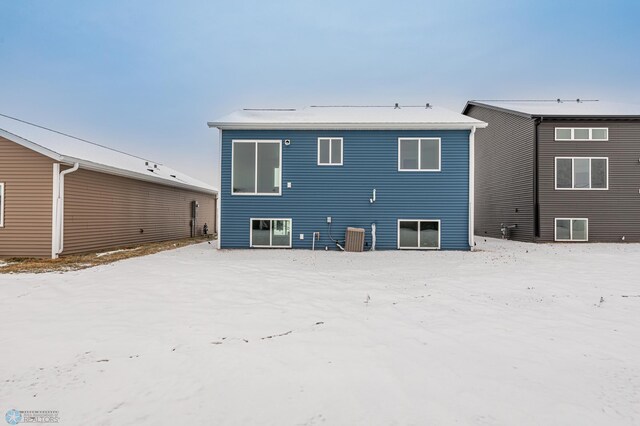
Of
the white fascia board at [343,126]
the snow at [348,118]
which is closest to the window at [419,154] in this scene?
the white fascia board at [343,126]

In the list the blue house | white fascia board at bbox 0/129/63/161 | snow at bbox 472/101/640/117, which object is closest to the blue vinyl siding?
the blue house

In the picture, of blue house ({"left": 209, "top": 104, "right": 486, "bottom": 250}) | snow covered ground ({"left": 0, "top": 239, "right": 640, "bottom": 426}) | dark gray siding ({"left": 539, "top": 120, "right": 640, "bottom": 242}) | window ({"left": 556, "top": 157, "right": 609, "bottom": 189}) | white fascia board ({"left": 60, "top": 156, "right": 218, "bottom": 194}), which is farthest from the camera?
window ({"left": 556, "top": 157, "right": 609, "bottom": 189})

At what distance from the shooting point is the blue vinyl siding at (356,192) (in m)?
12.5

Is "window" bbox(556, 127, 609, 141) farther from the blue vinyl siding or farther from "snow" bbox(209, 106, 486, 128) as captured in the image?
the blue vinyl siding

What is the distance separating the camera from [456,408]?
2.40 metres

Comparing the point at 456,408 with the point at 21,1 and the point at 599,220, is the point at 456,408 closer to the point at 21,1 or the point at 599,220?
the point at 599,220

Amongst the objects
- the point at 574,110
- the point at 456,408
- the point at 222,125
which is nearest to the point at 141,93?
the point at 222,125

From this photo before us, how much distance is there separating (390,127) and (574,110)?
11249 mm

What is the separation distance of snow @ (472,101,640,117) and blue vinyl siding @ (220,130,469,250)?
7109 mm

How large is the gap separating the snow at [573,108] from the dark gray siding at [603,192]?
52 cm

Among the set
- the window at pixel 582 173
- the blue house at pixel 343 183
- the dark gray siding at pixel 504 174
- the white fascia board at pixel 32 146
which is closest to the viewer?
the white fascia board at pixel 32 146

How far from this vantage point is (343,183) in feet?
41.5

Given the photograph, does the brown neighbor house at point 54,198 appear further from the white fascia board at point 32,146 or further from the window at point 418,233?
the window at point 418,233

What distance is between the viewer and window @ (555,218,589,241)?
15.4 metres
